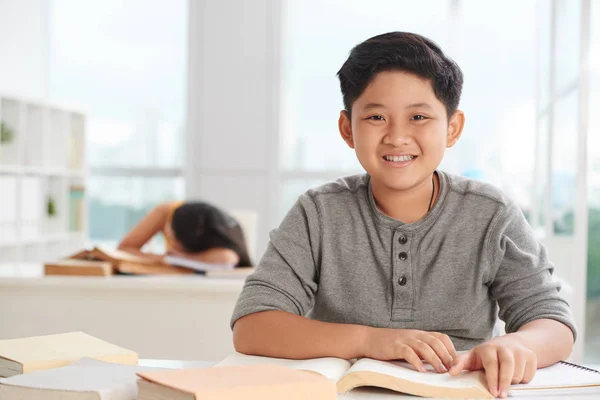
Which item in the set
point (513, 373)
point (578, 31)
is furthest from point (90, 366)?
point (578, 31)

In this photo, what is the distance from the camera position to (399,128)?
131cm

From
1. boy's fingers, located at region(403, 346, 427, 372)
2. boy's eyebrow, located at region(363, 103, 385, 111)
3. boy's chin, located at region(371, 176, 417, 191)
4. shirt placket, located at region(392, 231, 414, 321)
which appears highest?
boy's eyebrow, located at region(363, 103, 385, 111)

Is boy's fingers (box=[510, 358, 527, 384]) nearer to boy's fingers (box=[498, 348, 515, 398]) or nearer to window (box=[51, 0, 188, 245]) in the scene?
boy's fingers (box=[498, 348, 515, 398])

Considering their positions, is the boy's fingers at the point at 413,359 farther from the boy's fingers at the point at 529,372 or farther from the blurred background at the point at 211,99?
the blurred background at the point at 211,99

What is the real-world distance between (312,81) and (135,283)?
11.7ft

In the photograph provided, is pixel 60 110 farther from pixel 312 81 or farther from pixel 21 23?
pixel 312 81

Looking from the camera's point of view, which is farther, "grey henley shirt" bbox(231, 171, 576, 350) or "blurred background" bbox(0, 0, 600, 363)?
"blurred background" bbox(0, 0, 600, 363)

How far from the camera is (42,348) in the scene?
1.13m

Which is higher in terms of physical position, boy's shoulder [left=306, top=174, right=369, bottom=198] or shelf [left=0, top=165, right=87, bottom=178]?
shelf [left=0, top=165, right=87, bottom=178]

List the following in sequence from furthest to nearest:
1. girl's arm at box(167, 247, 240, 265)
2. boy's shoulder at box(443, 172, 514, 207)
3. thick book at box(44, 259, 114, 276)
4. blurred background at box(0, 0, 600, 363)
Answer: blurred background at box(0, 0, 600, 363) < girl's arm at box(167, 247, 240, 265) < thick book at box(44, 259, 114, 276) < boy's shoulder at box(443, 172, 514, 207)

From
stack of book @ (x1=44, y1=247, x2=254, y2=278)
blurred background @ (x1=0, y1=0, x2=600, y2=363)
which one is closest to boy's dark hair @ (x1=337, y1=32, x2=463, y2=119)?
stack of book @ (x1=44, y1=247, x2=254, y2=278)

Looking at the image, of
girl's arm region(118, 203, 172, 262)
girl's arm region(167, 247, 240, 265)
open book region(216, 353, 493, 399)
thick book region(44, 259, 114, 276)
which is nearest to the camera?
open book region(216, 353, 493, 399)

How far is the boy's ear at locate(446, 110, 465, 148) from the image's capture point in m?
1.44

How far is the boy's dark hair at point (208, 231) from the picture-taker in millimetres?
3193
